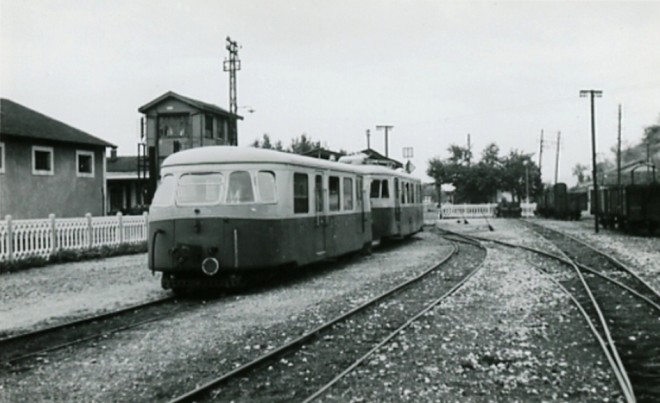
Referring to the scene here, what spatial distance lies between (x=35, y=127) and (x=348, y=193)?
581 inches

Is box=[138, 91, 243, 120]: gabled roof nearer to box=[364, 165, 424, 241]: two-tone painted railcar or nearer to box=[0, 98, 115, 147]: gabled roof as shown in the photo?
box=[0, 98, 115, 147]: gabled roof

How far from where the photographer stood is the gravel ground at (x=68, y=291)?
31.4 ft

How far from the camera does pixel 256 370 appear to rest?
20.6ft

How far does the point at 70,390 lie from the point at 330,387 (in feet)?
7.16

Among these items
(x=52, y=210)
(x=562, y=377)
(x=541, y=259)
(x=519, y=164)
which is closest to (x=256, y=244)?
(x=562, y=377)

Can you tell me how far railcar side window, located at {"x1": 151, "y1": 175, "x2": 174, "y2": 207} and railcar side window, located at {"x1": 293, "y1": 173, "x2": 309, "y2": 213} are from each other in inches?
86.9

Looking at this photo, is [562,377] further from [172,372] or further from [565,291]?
[565,291]

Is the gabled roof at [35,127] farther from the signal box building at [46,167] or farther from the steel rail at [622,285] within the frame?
the steel rail at [622,285]

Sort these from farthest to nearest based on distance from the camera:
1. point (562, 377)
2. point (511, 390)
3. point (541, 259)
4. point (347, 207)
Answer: point (541, 259) → point (347, 207) → point (562, 377) → point (511, 390)

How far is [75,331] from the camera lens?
8289 millimetres

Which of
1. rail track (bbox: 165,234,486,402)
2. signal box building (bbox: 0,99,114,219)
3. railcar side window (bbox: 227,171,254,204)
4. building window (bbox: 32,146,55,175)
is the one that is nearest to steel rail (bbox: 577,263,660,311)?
rail track (bbox: 165,234,486,402)

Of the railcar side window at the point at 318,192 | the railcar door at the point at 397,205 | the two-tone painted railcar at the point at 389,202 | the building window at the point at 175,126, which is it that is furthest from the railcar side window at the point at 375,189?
the building window at the point at 175,126

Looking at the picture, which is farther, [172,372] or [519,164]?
[519,164]

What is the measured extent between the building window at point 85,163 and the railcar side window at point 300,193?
1633cm
